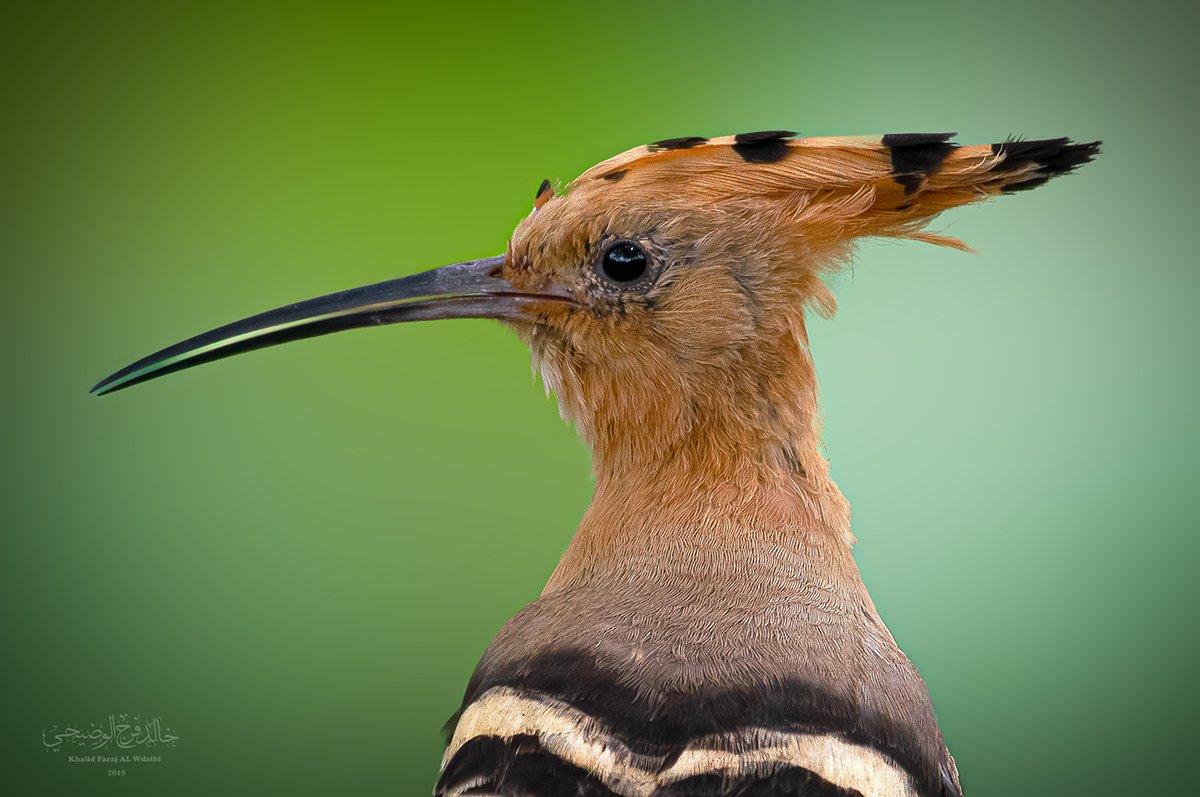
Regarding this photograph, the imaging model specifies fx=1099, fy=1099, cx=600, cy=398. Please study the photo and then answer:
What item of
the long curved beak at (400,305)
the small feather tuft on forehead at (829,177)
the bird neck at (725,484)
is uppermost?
the small feather tuft on forehead at (829,177)

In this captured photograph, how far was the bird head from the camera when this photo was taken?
0.90m

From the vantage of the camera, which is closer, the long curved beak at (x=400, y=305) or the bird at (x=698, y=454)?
the bird at (x=698, y=454)

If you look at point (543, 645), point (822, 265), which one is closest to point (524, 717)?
point (543, 645)

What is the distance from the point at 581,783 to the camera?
77cm

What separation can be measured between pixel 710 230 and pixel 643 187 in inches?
2.6

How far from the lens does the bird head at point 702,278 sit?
2.94 feet
